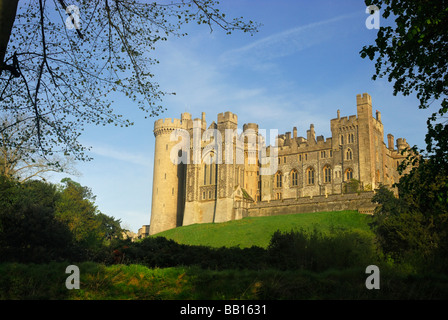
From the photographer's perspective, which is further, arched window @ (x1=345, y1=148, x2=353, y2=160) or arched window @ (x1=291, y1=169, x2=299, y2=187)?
arched window @ (x1=291, y1=169, x2=299, y2=187)

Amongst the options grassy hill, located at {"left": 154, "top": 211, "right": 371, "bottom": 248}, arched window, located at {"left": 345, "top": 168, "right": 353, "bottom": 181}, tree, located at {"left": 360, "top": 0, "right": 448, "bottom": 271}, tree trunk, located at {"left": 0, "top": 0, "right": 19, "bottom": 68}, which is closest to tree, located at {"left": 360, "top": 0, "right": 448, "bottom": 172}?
tree, located at {"left": 360, "top": 0, "right": 448, "bottom": 271}

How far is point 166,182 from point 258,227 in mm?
23739

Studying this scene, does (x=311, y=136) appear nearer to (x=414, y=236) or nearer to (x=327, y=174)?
(x=327, y=174)

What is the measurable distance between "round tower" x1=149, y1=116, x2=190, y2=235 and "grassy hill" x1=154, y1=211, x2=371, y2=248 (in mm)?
13298

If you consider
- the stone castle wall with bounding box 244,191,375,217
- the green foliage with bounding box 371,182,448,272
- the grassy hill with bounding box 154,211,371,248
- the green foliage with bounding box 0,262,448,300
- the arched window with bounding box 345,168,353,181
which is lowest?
the green foliage with bounding box 0,262,448,300

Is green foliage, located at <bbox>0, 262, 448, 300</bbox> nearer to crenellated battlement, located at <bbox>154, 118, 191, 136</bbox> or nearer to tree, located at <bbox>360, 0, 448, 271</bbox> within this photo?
tree, located at <bbox>360, 0, 448, 271</bbox>

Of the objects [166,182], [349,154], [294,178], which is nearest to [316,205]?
[349,154]

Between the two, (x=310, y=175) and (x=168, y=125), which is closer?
(x=310, y=175)

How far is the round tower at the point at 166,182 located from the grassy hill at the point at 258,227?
13298 mm

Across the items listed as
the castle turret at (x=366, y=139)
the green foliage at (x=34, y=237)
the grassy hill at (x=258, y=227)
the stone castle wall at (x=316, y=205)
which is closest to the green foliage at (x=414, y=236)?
the green foliage at (x=34, y=237)

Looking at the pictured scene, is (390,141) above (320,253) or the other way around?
above

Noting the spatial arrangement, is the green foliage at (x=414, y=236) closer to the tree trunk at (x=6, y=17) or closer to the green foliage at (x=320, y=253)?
the green foliage at (x=320, y=253)

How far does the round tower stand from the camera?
2474 inches

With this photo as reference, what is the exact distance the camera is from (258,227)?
43219 millimetres
